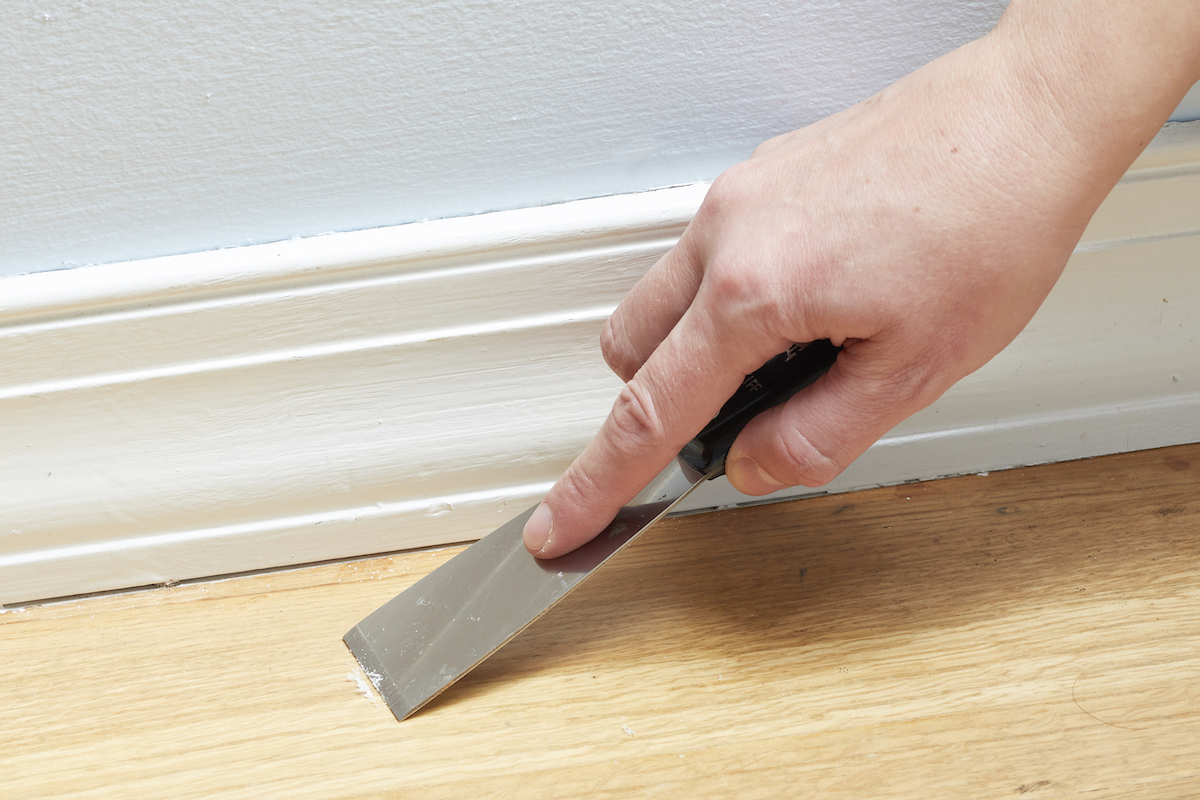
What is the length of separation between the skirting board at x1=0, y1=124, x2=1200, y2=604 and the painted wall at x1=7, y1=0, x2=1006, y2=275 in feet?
0.08

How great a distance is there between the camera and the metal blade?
0.45 meters

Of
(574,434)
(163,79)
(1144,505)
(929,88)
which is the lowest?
(1144,505)

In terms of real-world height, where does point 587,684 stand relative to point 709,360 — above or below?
below

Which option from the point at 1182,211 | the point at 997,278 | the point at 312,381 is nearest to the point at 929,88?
the point at 997,278

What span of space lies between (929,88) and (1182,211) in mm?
287

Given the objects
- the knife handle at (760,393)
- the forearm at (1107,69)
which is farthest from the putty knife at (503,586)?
the forearm at (1107,69)

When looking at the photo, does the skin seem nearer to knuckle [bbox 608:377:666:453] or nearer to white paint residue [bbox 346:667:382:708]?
knuckle [bbox 608:377:666:453]

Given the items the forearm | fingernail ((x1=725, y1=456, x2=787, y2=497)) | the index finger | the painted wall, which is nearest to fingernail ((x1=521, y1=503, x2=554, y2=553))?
the index finger

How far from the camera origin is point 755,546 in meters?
0.55

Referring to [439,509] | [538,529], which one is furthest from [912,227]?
[439,509]

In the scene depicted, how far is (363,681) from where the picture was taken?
47cm

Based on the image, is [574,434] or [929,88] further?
[574,434]

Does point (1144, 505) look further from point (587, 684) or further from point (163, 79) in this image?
point (163, 79)

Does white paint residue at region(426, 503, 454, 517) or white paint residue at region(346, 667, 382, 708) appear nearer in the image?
white paint residue at region(346, 667, 382, 708)
